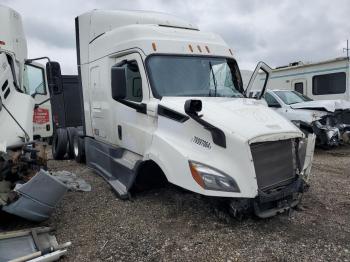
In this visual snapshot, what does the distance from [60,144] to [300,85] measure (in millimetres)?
8805

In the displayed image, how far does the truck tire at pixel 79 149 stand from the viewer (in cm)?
861

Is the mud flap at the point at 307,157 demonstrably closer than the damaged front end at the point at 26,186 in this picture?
No

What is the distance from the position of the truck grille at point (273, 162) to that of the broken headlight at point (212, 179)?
0.34 metres

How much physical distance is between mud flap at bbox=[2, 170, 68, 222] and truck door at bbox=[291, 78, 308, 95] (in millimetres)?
10966

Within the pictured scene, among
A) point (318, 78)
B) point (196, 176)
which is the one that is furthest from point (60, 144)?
point (318, 78)

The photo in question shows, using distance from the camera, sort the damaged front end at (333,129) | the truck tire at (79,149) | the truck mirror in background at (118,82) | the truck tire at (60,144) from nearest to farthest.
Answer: the truck mirror in background at (118,82) → the truck tire at (79,149) → the truck tire at (60,144) → the damaged front end at (333,129)

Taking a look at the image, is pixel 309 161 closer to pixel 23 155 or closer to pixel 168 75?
pixel 168 75

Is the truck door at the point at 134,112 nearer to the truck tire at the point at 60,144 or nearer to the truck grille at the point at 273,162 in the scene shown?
the truck grille at the point at 273,162

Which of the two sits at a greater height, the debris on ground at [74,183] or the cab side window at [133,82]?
the cab side window at [133,82]

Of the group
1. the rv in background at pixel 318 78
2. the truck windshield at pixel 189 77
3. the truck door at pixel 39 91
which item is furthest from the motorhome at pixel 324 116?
the truck door at pixel 39 91

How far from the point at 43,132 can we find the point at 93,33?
3.35m

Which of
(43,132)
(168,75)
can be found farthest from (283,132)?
(43,132)

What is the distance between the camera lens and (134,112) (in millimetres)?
5621

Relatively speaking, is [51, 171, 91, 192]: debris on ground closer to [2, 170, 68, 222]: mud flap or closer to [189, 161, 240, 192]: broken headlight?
[2, 170, 68, 222]: mud flap
